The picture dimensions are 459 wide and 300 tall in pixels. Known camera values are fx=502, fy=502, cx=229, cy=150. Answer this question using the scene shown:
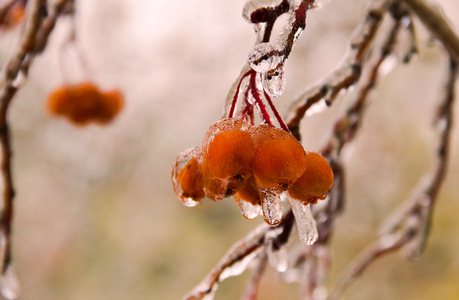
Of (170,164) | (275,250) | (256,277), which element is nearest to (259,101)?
(275,250)

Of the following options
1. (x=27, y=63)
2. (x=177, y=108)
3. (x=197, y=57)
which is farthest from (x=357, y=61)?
(x=177, y=108)

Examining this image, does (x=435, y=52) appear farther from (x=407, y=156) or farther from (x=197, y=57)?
(x=197, y=57)

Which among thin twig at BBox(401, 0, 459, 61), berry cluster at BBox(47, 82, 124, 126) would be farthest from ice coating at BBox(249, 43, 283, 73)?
berry cluster at BBox(47, 82, 124, 126)

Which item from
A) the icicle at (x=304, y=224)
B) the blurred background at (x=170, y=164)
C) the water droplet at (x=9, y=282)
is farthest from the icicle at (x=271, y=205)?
the blurred background at (x=170, y=164)

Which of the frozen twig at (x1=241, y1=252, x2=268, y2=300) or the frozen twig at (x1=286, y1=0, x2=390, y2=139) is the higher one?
the frozen twig at (x1=286, y1=0, x2=390, y2=139)

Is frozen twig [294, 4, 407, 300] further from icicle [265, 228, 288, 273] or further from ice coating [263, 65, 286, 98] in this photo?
ice coating [263, 65, 286, 98]

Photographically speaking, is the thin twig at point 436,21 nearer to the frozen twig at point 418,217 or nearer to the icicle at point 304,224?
the frozen twig at point 418,217
